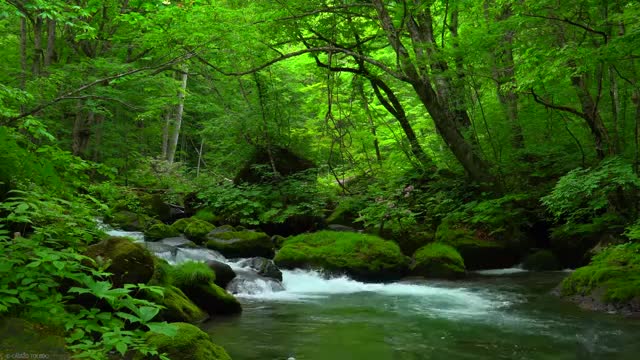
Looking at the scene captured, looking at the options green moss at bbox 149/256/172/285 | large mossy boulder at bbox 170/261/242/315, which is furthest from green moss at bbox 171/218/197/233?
green moss at bbox 149/256/172/285

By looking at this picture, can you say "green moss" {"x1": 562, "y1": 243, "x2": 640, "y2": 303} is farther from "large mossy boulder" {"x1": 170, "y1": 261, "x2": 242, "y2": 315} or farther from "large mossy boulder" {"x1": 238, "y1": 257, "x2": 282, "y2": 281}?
"large mossy boulder" {"x1": 170, "y1": 261, "x2": 242, "y2": 315}

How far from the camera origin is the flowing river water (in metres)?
6.21

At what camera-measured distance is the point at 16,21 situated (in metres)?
15.9

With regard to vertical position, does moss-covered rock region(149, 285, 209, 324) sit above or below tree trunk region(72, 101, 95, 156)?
below

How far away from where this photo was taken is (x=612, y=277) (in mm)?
8609

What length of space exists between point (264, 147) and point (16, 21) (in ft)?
29.8

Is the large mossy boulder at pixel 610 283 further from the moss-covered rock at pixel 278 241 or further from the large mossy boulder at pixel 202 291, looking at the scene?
the moss-covered rock at pixel 278 241

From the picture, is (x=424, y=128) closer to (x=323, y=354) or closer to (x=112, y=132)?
(x=112, y=132)

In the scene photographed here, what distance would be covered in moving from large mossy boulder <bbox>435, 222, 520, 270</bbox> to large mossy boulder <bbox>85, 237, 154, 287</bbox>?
29.0 feet

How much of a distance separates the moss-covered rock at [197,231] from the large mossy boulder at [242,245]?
1.22m

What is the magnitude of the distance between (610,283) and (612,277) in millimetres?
197

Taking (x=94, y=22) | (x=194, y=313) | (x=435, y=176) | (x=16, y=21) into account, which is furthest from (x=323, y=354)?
(x=16, y=21)

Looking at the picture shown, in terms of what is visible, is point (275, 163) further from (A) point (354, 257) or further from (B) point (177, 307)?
(B) point (177, 307)

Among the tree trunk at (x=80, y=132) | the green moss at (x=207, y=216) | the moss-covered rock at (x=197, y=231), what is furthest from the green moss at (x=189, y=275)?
the green moss at (x=207, y=216)
